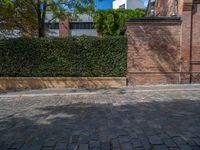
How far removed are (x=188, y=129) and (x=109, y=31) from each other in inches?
1046

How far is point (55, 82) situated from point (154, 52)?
18.7ft

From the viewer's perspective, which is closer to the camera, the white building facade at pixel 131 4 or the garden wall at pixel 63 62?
the garden wall at pixel 63 62

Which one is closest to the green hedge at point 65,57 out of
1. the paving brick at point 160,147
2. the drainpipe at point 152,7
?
the paving brick at point 160,147

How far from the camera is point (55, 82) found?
14.1 m

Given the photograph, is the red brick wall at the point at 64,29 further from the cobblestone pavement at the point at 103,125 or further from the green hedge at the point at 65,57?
the cobblestone pavement at the point at 103,125

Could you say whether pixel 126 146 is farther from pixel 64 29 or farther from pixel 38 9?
pixel 64 29

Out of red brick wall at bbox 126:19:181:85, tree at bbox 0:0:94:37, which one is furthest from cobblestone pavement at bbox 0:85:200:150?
tree at bbox 0:0:94:37

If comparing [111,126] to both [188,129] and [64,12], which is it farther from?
[64,12]

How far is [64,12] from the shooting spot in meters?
17.9

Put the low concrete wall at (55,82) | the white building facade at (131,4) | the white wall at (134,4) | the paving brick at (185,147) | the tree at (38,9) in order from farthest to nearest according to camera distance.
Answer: the white wall at (134,4) → the white building facade at (131,4) → the tree at (38,9) → the low concrete wall at (55,82) → the paving brick at (185,147)

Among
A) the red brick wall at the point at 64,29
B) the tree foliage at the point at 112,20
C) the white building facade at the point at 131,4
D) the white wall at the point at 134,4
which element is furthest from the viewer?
the white wall at the point at 134,4

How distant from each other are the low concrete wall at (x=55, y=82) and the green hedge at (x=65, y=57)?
0.80 ft

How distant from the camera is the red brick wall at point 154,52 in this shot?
46.2ft

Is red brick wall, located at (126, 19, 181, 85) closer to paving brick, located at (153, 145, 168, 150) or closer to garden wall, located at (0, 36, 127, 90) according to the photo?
garden wall, located at (0, 36, 127, 90)
